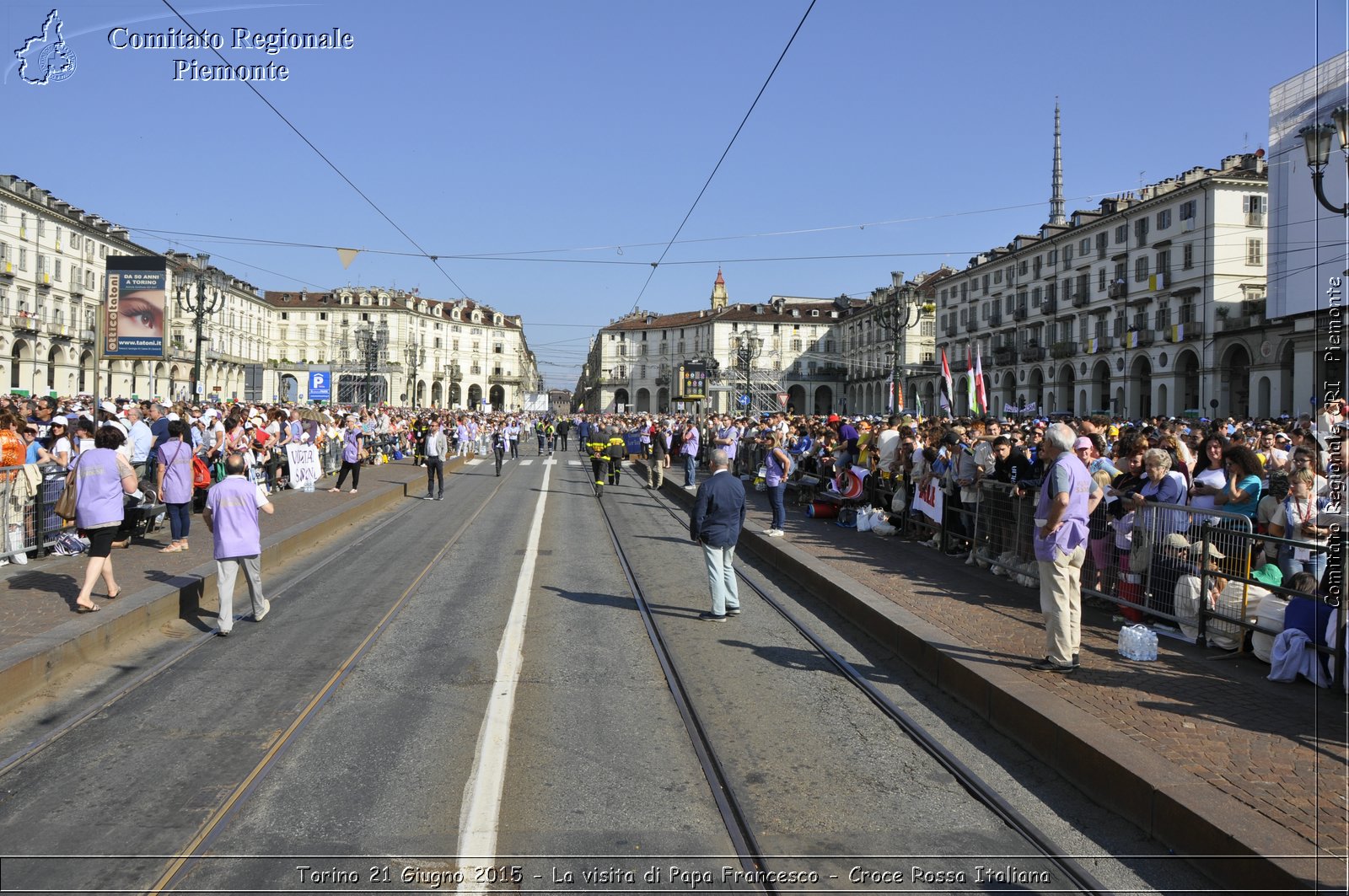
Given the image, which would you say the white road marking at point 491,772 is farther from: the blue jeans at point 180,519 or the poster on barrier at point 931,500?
the poster on barrier at point 931,500

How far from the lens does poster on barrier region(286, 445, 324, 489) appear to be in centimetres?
2128

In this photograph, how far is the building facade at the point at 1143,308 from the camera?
161 ft

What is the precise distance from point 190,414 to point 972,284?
233 feet

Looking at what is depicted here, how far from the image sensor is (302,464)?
856 inches

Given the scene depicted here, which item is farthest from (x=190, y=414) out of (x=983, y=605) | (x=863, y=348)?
(x=863, y=348)

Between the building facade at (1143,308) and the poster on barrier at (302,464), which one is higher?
the building facade at (1143,308)

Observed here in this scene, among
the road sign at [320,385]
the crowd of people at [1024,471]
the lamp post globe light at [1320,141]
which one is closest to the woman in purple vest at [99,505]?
the crowd of people at [1024,471]

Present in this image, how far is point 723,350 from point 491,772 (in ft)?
374

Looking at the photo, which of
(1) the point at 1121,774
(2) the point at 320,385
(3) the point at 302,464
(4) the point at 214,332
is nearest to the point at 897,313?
(3) the point at 302,464

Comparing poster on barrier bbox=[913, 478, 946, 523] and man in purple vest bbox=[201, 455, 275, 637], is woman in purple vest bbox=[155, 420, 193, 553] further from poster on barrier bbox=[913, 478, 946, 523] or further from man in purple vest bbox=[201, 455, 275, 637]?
poster on barrier bbox=[913, 478, 946, 523]

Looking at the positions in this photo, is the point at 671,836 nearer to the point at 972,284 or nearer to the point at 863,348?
the point at 972,284

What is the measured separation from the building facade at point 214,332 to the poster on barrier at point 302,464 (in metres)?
3.55

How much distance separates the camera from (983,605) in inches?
364

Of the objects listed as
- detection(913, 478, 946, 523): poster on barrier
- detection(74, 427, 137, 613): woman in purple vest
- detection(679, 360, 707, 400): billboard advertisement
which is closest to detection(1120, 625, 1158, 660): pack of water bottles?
detection(913, 478, 946, 523): poster on barrier
